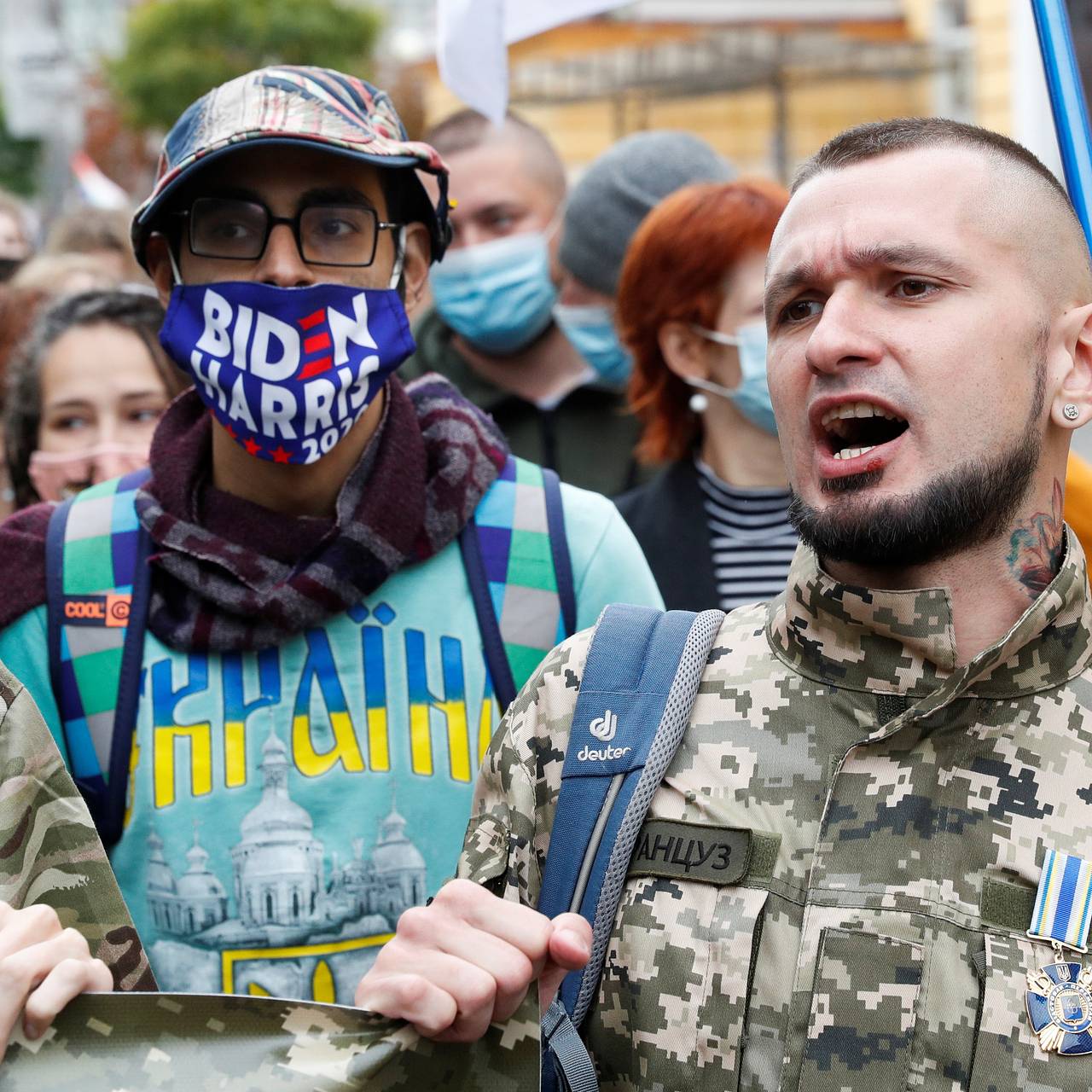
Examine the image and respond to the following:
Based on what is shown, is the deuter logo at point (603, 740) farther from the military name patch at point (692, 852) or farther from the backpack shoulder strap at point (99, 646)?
the backpack shoulder strap at point (99, 646)

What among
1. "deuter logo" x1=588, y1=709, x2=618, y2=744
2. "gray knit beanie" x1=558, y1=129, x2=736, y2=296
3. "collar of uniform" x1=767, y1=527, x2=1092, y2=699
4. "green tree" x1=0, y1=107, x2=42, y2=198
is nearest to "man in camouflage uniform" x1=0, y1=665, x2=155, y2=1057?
"deuter logo" x1=588, y1=709, x2=618, y2=744

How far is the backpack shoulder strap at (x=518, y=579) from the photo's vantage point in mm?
3061

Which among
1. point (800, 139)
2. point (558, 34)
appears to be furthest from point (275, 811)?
point (558, 34)

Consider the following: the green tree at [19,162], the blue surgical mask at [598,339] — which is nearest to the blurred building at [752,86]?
the green tree at [19,162]

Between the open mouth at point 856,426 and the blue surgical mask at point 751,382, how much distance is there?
1717 millimetres

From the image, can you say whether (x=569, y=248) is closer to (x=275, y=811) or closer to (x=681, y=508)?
(x=681, y=508)

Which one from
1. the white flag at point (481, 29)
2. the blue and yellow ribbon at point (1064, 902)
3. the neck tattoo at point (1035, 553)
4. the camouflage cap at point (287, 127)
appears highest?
the white flag at point (481, 29)

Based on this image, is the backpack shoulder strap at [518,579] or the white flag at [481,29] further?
the white flag at [481,29]

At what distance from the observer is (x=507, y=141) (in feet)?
19.2

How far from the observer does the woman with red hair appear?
4125 millimetres

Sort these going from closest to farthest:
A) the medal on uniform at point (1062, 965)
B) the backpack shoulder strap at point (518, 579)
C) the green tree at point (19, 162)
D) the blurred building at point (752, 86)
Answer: the medal on uniform at point (1062, 965), the backpack shoulder strap at point (518, 579), the blurred building at point (752, 86), the green tree at point (19, 162)

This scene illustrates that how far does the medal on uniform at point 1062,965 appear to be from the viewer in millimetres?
1979

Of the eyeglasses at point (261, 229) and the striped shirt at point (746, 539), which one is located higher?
the eyeglasses at point (261, 229)

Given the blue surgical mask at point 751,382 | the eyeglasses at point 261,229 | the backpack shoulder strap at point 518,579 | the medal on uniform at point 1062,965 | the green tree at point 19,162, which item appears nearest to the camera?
the medal on uniform at point 1062,965
